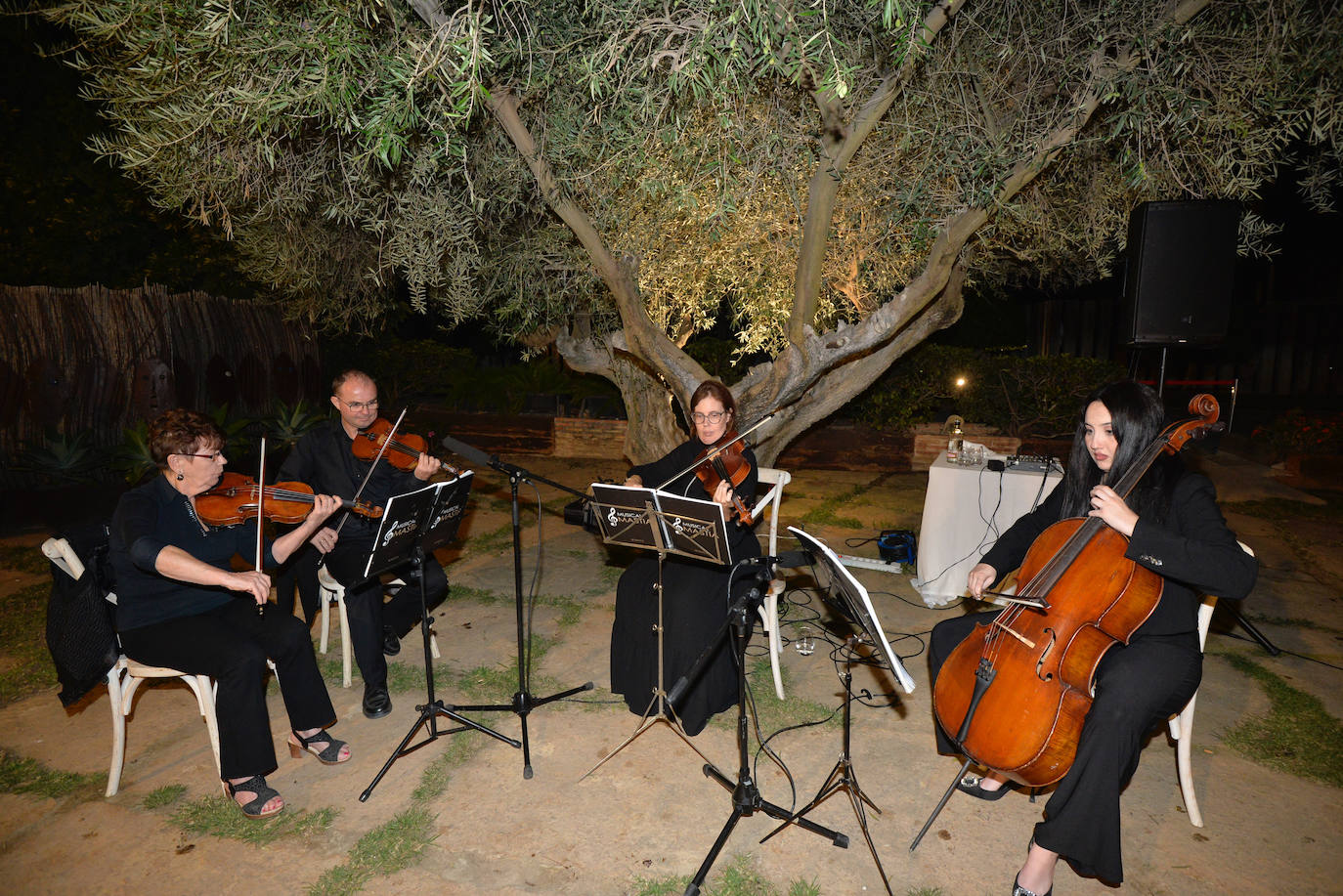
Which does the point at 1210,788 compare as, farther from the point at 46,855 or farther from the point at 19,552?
the point at 19,552

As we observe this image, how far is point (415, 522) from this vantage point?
2.99 metres

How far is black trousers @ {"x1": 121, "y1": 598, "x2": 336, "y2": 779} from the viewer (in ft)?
9.14

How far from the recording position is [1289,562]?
5.64 meters

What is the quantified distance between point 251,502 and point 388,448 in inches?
37.0

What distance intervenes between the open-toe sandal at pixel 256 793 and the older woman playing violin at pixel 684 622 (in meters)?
1.49

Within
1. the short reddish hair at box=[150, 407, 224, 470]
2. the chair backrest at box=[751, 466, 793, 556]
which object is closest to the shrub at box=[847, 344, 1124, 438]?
the chair backrest at box=[751, 466, 793, 556]

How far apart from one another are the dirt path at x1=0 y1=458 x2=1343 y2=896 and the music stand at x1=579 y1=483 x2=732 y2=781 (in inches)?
11.2

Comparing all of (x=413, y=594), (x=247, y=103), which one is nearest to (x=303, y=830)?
(x=413, y=594)

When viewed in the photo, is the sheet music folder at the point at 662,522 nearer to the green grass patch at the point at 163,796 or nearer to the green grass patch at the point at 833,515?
the green grass patch at the point at 163,796

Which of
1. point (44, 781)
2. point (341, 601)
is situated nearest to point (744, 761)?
point (341, 601)

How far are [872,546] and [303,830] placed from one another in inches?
179

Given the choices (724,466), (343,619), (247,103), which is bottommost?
(343,619)

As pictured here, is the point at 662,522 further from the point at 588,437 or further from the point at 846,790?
the point at 588,437

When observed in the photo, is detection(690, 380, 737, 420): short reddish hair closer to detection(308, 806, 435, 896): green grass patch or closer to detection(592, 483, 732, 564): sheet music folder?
detection(592, 483, 732, 564): sheet music folder
